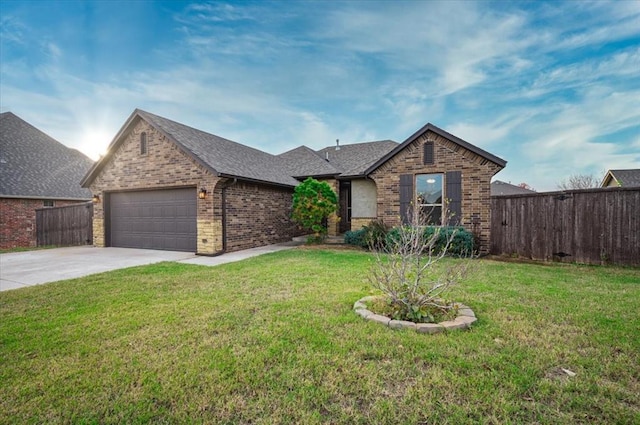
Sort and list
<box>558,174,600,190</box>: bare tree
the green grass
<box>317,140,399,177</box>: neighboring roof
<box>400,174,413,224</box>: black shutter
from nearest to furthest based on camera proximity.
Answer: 1. the green grass
2. <box>400,174,413,224</box>: black shutter
3. <box>317,140,399,177</box>: neighboring roof
4. <box>558,174,600,190</box>: bare tree

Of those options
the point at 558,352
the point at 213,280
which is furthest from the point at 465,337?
the point at 213,280

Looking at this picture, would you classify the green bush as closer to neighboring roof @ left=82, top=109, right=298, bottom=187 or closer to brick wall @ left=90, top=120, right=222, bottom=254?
neighboring roof @ left=82, top=109, right=298, bottom=187

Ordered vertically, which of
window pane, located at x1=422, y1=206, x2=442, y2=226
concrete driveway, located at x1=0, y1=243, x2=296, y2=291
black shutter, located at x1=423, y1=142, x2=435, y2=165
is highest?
black shutter, located at x1=423, y1=142, x2=435, y2=165

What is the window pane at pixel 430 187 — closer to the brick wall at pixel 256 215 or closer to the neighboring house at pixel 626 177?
the brick wall at pixel 256 215

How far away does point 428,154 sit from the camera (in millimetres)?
10766

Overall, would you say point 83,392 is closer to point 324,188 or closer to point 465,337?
point 465,337

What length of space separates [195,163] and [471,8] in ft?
33.4

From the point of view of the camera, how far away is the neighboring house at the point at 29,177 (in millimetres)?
14727

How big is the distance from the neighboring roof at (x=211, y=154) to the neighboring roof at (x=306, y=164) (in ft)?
3.52

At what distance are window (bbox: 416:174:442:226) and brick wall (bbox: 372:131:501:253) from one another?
0.28 m

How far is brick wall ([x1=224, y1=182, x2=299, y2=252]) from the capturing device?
434 inches

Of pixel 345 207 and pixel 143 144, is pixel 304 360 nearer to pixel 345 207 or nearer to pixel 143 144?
pixel 143 144

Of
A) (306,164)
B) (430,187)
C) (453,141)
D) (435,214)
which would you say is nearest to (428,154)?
(453,141)

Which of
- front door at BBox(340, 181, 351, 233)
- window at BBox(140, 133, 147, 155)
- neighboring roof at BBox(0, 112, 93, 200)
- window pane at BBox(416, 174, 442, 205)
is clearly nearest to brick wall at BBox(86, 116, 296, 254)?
window at BBox(140, 133, 147, 155)
